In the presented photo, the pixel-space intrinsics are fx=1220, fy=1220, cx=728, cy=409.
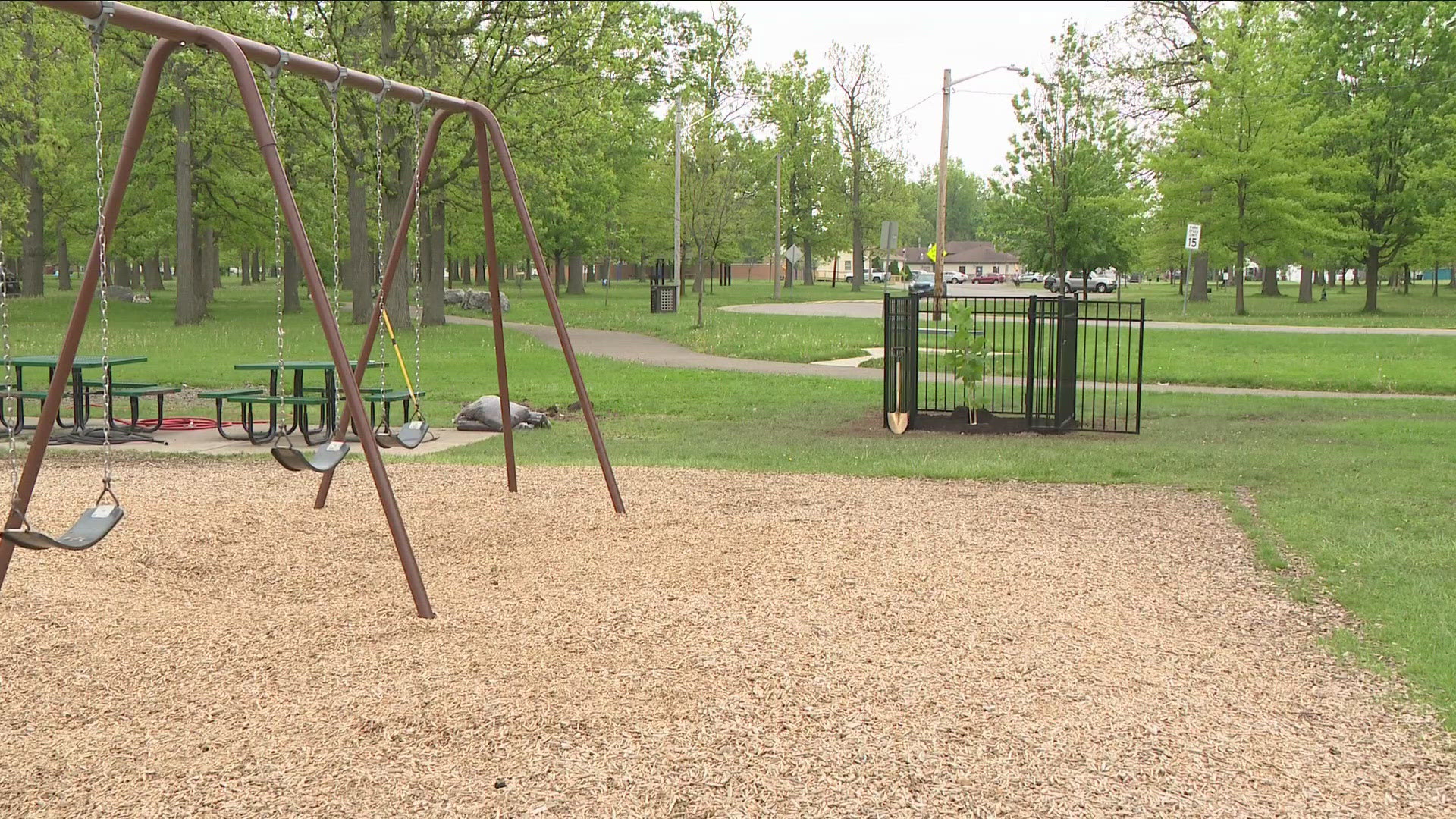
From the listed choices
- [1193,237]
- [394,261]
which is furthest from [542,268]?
[1193,237]

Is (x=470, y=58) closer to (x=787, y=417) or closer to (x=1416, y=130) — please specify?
(x=787, y=417)

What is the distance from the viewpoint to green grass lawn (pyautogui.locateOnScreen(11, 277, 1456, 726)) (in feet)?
20.4

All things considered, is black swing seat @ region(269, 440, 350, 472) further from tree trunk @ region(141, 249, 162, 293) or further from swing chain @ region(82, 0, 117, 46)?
tree trunk @ region(141, 249, 162, 293)

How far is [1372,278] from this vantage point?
37469 millimetres

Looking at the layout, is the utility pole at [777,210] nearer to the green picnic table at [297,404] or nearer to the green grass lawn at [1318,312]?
the green grass lawn at [1318,312]

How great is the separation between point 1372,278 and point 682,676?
38.7m

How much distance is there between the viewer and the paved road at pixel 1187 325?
2625 centimetres

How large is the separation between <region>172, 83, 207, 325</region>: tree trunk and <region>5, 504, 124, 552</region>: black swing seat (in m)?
25.0

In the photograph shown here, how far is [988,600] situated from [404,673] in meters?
2.77

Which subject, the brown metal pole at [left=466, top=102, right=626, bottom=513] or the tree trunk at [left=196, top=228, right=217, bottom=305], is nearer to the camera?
the brown metal pole at [left=466, top=102, right=626, bottom=513]

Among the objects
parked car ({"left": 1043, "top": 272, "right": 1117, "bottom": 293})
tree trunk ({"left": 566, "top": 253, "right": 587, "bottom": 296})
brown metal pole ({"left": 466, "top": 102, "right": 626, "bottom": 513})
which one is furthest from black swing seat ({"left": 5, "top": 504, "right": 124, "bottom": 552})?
parked car ({"left": 1043, "top": 272, "right": 1117, "bottom": 293})

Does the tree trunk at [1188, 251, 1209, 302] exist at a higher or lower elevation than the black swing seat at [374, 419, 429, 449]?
higher

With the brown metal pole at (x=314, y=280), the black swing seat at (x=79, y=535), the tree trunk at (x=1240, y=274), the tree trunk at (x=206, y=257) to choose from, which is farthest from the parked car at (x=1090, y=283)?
the black swing seat at (x=79, y=535)

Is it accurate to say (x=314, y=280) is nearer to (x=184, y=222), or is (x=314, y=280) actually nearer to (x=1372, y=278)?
(x=184, y=222)
